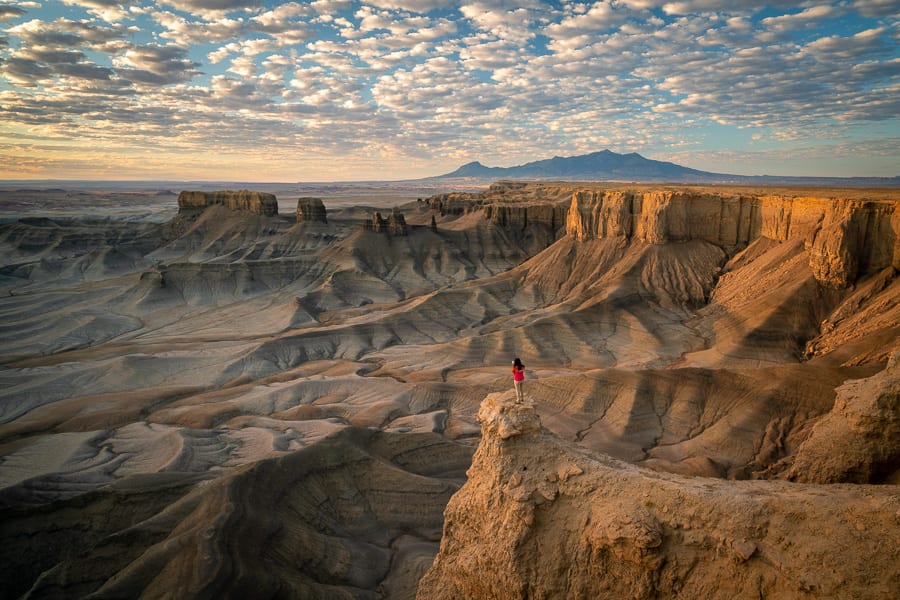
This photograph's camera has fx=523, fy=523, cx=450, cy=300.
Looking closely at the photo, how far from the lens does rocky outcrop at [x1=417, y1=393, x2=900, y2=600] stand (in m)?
9.30

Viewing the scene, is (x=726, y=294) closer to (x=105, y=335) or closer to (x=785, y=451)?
(x=785, y=451)

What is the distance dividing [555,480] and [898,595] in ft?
20.3

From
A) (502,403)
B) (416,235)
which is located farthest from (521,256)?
(502,403)

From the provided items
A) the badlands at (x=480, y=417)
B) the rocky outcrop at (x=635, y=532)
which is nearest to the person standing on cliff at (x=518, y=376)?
the badlands at (x=480, y=417)

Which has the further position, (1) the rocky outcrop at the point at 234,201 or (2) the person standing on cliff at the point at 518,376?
(1) the rocky outcrop at the point at 234,201

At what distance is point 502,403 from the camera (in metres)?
13.7

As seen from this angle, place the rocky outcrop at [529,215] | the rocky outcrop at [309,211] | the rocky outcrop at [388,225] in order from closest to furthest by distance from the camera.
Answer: the rocky outcrop at [388,225]
the rocky outcrop at [529,215]
the rocky outcrop at [309,211]

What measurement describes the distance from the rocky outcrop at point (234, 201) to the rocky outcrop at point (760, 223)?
219 ft

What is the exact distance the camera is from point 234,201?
111938 millimetres

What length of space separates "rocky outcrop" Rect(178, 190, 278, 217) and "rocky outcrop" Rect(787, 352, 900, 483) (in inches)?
4167

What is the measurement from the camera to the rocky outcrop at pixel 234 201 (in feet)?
357

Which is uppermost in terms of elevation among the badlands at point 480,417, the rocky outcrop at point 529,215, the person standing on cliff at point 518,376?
the rocky outcrop at point 529,215

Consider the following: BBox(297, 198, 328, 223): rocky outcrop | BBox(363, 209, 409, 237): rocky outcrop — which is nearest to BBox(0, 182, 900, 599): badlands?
BBox(363, 209, 409, 237): rocky outcrop

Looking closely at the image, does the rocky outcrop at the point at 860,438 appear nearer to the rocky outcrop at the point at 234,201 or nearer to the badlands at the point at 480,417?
the badlands at the point at 480,417
